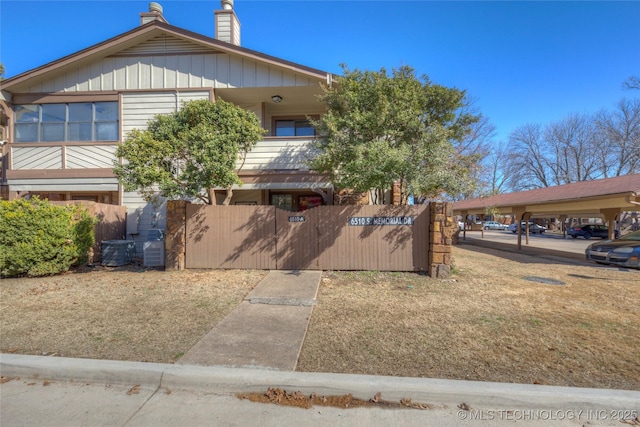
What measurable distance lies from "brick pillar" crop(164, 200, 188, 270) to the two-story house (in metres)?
2.85

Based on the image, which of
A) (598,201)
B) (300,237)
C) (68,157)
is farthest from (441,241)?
(68,157)

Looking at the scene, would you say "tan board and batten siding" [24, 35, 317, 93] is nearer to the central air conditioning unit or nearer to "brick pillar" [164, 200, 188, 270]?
"brick pillar" [164, 200, 188, 270]

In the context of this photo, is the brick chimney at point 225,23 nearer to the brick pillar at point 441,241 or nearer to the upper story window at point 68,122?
the upper story window at point 68,122

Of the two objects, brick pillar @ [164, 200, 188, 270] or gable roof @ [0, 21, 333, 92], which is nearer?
brick pillar @ [164, 200, 188, 270]

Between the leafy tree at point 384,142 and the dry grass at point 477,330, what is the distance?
2.30 meters

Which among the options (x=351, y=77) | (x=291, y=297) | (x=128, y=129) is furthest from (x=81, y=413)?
(x=128, y=129)

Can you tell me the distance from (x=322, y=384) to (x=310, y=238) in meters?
5.13

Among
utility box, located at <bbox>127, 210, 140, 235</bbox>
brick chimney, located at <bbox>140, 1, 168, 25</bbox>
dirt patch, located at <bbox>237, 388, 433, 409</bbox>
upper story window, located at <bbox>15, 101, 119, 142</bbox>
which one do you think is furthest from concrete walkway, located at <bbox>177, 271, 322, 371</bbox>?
brick chimney, located at <bbox>140, 1, 168, 25</bbox>

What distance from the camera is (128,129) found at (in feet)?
36.2

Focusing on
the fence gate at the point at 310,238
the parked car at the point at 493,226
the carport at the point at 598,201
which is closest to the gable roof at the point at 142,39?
the fence gate at the point at 310,238

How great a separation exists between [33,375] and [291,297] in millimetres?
3526

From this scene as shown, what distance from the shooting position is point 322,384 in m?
3.06

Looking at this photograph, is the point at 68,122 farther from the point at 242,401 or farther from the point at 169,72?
the point at 242,401

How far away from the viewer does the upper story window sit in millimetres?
11148
